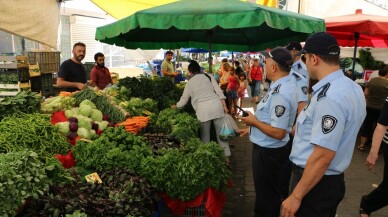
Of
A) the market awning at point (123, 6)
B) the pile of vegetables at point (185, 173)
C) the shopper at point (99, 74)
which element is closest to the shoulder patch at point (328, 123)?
the pile of vegetables at point (185, 173)

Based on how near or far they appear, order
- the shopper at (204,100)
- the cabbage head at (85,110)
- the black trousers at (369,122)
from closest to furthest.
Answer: the cabbage head at (85,110) < the shopper at (204,100) < the black trousers at (369,122)

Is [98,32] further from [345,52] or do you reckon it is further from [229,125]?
[345,52]

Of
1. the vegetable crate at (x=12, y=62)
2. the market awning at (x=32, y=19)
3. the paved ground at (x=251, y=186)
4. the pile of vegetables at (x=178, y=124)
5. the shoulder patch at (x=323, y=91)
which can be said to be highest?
the market awning at (x=32, y=19)

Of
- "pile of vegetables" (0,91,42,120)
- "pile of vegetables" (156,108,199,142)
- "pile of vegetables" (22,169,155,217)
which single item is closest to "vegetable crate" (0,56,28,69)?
"pile of vegetables" (0,91,42,120)

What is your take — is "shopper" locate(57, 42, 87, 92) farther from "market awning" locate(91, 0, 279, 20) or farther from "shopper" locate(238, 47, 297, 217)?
"shopper" locate(238, 47, 297, 217)

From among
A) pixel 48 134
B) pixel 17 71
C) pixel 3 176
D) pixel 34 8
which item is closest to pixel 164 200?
pixel 48 134

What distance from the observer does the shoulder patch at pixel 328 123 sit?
2.34m

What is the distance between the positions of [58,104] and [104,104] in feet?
2.53

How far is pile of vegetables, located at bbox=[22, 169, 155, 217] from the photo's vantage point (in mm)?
2557

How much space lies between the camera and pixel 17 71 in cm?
777

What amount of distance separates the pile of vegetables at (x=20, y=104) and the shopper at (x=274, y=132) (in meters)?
2.60

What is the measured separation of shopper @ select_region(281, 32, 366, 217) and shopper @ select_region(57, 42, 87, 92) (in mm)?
5336

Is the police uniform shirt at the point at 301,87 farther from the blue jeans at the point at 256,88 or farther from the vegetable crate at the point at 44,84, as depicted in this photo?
the blue jeans at the point at 256,88

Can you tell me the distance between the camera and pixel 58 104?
5.19 m
